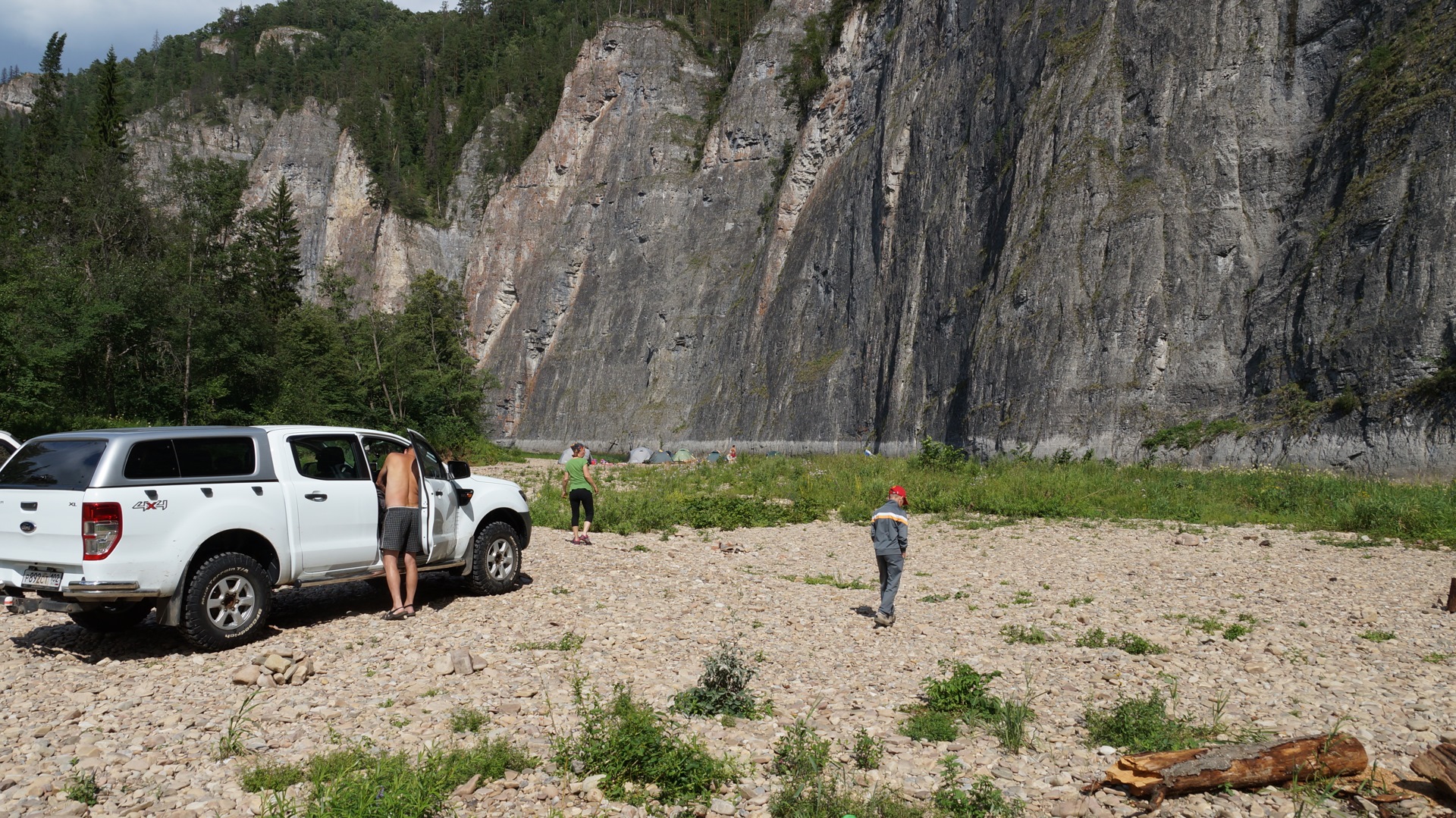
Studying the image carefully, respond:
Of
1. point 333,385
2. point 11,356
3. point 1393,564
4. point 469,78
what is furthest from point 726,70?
point 1393,564

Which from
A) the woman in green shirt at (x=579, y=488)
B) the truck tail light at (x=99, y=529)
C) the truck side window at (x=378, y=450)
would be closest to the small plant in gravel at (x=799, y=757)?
the truck side window at (x=378, y=450)

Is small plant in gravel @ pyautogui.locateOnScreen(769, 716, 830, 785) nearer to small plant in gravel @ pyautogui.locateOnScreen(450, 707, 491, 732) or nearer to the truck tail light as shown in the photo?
A: small plant in gravel @ pyautogui.locateOnScreen(450, 707, 491, 732)

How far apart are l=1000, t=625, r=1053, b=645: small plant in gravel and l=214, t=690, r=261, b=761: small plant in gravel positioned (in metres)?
7.14

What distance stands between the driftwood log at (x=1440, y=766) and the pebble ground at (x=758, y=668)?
0.53ft

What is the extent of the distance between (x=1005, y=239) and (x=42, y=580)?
121 ft

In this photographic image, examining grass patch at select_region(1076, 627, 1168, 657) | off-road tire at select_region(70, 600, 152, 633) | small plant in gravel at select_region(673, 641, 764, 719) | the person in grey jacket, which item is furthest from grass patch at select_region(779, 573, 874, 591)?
off-road tire at select_region(70, 600, 152, 633)

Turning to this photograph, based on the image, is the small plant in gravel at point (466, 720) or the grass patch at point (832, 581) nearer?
the small plant in gravel at point (466, 720)

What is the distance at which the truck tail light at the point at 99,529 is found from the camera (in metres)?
6.95

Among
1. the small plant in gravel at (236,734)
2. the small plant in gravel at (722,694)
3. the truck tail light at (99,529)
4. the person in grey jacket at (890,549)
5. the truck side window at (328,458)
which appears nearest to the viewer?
the small plant in gravel at (236,734)

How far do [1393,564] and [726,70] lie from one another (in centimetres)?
7587

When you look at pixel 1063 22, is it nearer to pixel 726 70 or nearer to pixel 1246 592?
pixel 1246 592

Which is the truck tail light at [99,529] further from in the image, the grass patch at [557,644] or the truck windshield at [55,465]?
the grass patch at [557,644]

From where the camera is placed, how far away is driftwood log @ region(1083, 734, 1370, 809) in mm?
5031

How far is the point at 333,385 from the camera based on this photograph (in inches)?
1724
